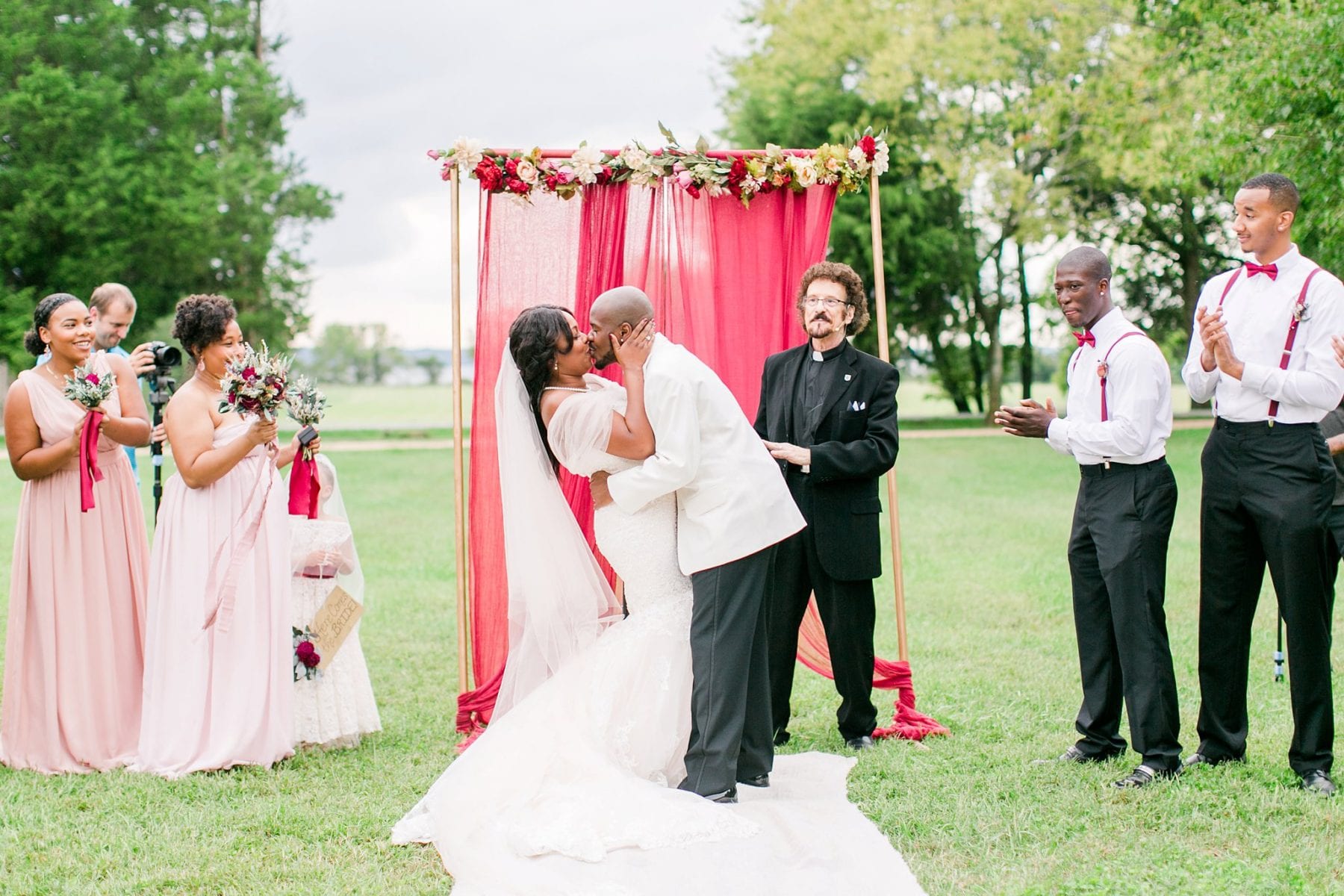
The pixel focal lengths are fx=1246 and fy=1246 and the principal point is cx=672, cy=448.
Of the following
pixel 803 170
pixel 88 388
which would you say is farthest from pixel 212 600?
pixel 803 170

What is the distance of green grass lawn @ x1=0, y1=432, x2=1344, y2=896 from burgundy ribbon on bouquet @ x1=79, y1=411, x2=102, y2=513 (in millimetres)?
1196

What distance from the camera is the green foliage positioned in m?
32.2

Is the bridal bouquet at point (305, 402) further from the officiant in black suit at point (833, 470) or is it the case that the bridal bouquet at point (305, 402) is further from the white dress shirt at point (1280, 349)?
the white dress shirt at point (1280, 349)

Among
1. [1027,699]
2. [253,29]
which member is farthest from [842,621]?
[253,29]

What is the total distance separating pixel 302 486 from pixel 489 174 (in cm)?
172

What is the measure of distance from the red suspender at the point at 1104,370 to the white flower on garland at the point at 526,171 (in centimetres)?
270

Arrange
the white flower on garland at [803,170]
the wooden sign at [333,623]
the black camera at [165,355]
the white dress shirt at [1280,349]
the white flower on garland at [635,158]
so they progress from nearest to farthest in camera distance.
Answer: the white dress shirt at [1280,349], the wooden sign at [333,623], the white flower on garland at [635,158], the white flower on garland at [803,170], the black camera at [165,355]

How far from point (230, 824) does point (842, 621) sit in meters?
2.66

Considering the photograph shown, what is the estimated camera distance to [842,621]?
220 inches

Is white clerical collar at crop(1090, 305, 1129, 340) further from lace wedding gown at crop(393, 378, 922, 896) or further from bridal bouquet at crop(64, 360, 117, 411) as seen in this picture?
bridal bouquet at crop(64, 360, 117, 411)

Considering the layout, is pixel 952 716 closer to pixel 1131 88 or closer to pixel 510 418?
pixel 510 418

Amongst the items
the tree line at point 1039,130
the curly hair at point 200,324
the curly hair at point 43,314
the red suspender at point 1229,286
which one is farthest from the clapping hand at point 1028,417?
the tree line at point 1039,130

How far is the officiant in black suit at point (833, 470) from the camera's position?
18.0ft

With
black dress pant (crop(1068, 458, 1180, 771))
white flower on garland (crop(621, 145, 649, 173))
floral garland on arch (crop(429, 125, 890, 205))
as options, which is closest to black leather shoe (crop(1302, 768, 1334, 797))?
black dress pant (crop(1068, 458, 1180, 771))
